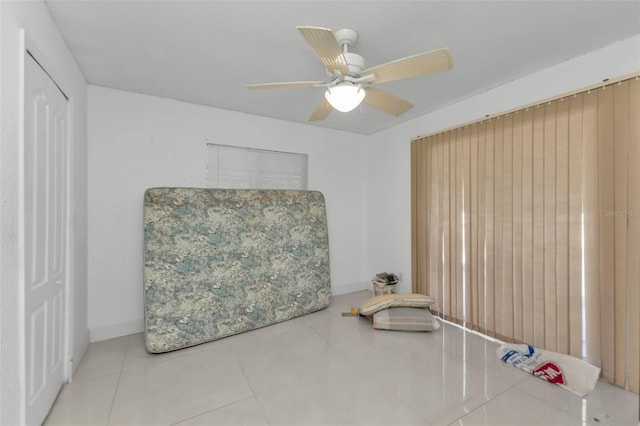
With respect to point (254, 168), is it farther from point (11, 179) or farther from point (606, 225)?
point (606, 225)

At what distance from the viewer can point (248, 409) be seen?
1.88 metres

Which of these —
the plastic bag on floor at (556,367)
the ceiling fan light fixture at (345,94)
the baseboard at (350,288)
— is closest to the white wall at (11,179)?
the ceiling fan light fixture at (345,94)

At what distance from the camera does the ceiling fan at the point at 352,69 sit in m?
1.49

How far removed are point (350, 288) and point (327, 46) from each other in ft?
12.5

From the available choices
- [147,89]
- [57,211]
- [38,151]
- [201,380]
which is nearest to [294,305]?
[201,380]

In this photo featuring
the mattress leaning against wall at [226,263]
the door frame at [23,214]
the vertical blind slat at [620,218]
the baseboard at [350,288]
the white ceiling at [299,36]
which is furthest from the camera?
Result: the baseboard at [350,288]

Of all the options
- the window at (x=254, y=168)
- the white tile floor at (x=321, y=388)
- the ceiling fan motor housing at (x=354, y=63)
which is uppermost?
the ceiling fan motor housing at (x=354, y=63)

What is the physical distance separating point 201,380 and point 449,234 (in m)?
3.00

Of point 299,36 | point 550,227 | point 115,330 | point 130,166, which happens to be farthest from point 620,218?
point 115,330

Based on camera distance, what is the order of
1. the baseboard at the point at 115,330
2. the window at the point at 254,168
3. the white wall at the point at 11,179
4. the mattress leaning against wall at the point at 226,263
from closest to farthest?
the white wall at the point at 11,179
the mattress leaning against wall at the point at 226,263
the baseboard at the point at 115,330
the window at the point at 254,168

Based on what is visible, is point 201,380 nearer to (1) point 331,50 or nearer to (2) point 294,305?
(2) point 294,305

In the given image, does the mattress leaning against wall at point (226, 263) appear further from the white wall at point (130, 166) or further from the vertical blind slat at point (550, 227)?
the vertical blind slat at point (550, 227)

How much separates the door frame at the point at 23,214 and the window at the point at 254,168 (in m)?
1.41

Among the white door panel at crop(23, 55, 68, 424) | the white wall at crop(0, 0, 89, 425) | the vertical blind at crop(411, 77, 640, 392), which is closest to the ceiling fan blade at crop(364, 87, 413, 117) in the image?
the vertical blind at crop(411, 77, 640, 392)
